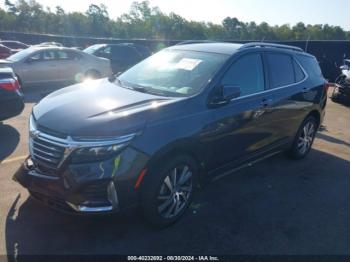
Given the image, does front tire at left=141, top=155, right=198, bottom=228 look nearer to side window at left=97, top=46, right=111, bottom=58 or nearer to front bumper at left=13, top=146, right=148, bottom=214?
front bumper at left=13, top=146, right=148, bottom=214

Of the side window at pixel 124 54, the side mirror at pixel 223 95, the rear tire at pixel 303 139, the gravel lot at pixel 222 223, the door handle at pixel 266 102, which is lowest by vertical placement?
the gravel lot at pixel 222 223

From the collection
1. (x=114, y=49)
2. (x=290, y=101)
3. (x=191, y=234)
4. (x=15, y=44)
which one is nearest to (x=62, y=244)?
(x=191, y=234)

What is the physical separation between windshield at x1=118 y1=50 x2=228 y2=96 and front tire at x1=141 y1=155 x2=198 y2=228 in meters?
0.83

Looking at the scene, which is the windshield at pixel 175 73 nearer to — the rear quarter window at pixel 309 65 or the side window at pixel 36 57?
the rear quarter window at pixel 309 65

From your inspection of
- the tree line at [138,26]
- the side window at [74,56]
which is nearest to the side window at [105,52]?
the side window at [74,56]

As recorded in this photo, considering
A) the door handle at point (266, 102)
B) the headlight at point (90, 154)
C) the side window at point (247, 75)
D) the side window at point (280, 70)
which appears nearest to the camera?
the headlight at point (90, 154)

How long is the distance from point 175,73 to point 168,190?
59.3 inches

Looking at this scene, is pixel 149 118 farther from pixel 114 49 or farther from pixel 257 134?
pixel 114 49

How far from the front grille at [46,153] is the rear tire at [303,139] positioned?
3.95 metres

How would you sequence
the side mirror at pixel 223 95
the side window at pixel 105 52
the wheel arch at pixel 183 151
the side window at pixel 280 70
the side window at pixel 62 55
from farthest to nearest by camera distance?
1. the side window at pixel 105 52
2. the side window at pixel 62 55
3. the side window at pixel 280 70
4. the side mirror at pixel 223 95
5. the wheel arch at pixel 183 151

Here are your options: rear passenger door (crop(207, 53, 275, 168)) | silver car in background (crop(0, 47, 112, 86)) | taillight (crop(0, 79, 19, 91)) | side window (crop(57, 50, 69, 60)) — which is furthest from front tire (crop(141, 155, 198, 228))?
side window (crop(57, 50, 69, 60))

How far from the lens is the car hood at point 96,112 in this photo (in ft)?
10.4

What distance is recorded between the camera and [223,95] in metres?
3.89

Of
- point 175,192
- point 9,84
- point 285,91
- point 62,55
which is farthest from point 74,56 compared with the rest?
point 175,192
